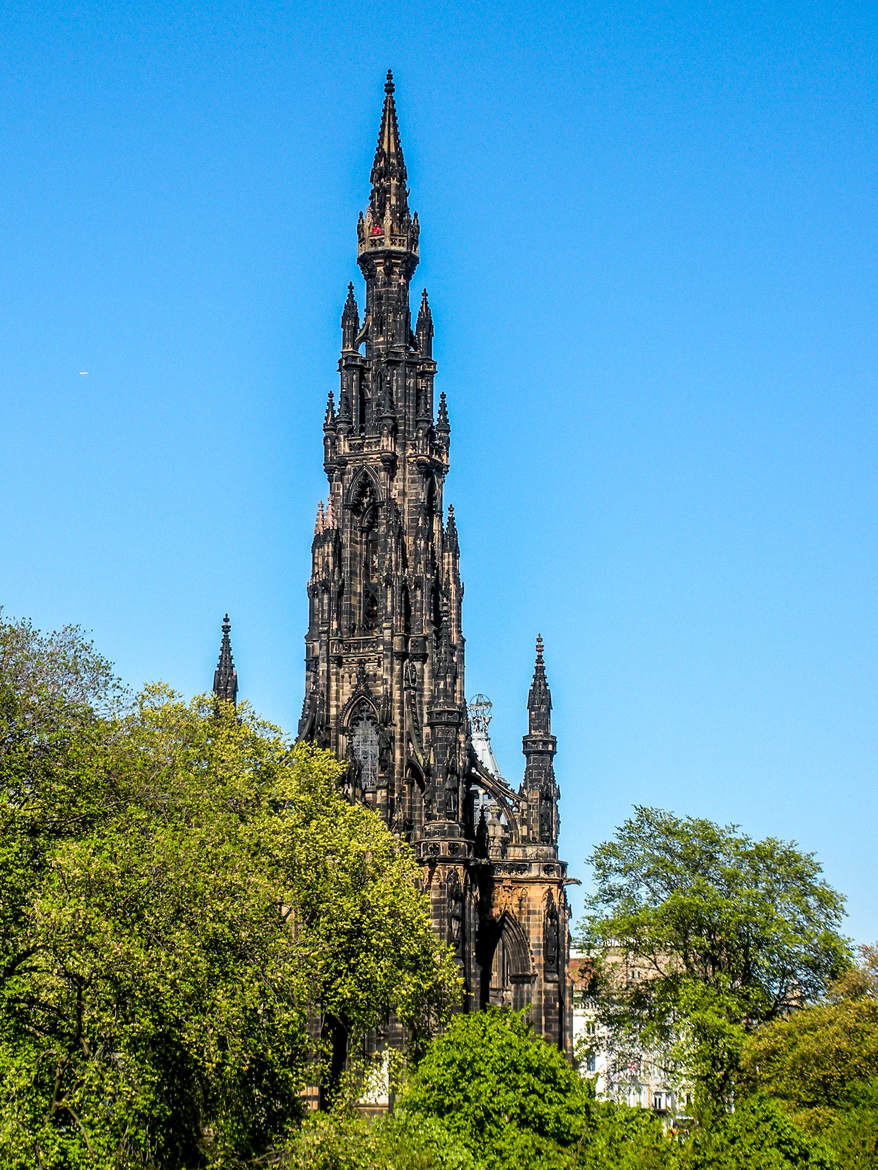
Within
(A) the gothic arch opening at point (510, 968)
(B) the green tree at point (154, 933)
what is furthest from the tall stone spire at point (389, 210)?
(B) the green tree at point (154, 933)

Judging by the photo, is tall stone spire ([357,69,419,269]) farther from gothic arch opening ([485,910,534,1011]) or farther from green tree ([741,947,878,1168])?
green tree ([741,947,878,1168])

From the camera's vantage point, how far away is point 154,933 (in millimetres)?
43531

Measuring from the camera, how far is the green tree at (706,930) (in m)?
65.4

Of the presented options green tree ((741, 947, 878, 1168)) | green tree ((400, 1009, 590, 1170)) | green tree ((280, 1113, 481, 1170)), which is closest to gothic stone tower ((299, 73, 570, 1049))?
green tree ((741, 947, 878, 1168))

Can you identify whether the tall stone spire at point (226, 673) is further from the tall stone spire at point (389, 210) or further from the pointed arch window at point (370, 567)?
the tall stone spire at point (389, 210)

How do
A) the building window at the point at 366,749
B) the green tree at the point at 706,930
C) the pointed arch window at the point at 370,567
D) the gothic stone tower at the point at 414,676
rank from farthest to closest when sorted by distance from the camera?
the pointed arch window at the point at 370,567 → the building window at the point at 366,749 → the gothic stone tower at the point at 414,676 → the green tree at the point at 706,930

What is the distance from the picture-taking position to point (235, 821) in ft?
174

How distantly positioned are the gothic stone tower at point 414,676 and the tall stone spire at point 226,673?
3.34 meters

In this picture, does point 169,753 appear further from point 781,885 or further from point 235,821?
point 781,885

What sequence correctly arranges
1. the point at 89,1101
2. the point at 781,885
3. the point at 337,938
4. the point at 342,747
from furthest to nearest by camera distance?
the point at 342,747 → the point at 781,885 → the point at 337,938 → the point at 89,1101

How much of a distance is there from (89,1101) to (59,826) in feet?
32.3

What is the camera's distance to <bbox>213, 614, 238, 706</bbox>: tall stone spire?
7925cm

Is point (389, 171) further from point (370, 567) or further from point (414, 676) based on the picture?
point (414, 676)

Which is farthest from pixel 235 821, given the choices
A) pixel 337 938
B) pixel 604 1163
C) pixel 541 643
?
pixel 541 643
